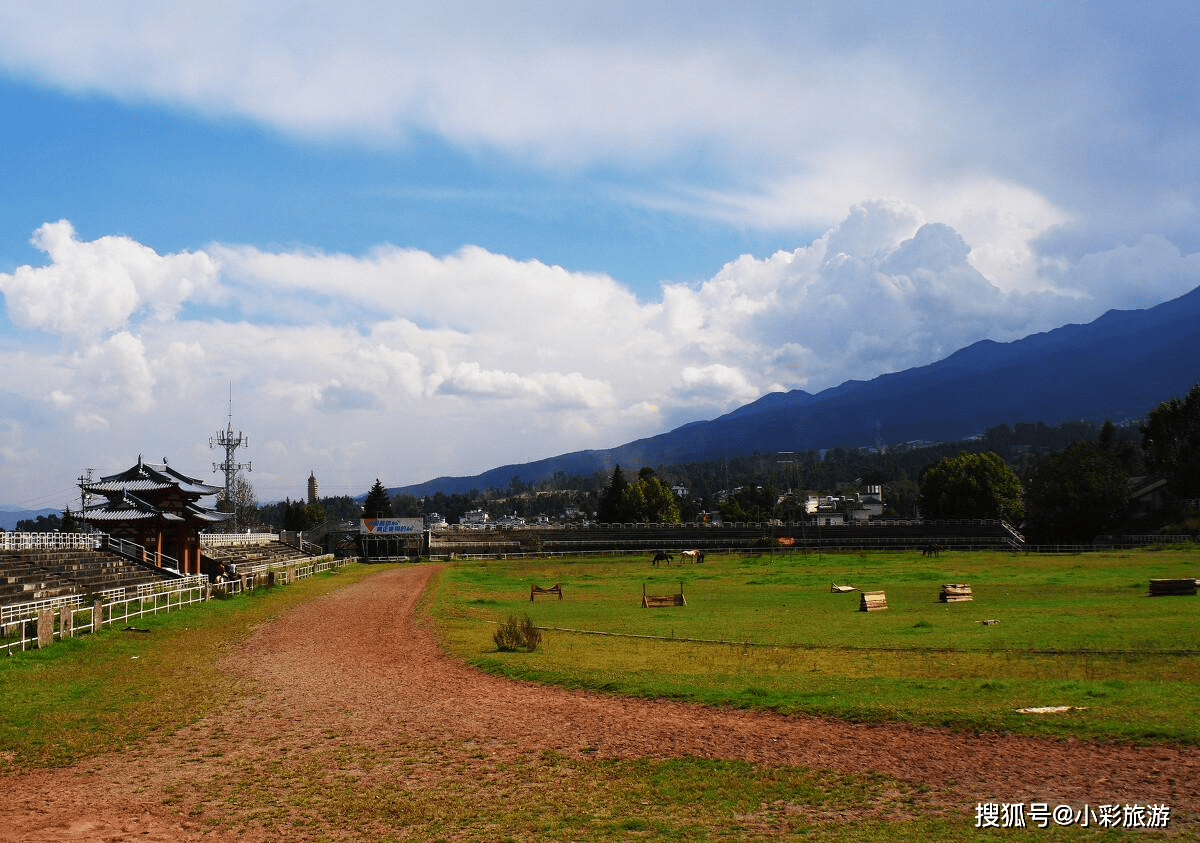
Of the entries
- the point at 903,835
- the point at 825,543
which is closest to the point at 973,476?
the point at 825,543

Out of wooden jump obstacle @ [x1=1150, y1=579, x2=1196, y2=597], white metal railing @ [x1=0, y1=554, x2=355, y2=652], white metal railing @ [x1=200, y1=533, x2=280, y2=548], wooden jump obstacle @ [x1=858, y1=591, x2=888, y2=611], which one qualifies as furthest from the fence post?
white metal railing @ [x1=200, y1=533, x2=280, y2=548]

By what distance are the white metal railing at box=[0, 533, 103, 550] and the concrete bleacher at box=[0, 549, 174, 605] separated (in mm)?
634

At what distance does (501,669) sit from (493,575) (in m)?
46.6

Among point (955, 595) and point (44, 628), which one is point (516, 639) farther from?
point (955, 595)

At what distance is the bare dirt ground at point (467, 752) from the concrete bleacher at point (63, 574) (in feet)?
55.2

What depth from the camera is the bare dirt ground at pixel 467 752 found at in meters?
10.3

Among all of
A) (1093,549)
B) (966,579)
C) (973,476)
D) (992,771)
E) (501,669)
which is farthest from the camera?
(973,476)

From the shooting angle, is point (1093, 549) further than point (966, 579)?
Yes

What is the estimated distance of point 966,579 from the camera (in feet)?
158

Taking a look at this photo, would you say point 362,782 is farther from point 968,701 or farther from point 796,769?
point 968,701

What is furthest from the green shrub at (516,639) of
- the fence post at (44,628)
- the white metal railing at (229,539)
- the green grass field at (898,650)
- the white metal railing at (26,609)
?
the white metal railing at (229,539)

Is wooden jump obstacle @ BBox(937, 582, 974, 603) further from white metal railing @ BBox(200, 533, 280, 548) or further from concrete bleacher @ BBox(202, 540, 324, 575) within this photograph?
white metal railing @ BBox(200, 533, 280, 548)

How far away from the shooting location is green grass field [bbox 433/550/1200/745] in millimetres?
14742

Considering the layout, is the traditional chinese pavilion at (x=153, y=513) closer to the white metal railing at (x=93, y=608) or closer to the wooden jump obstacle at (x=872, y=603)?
the white metal railing at (x=93, y=608)
